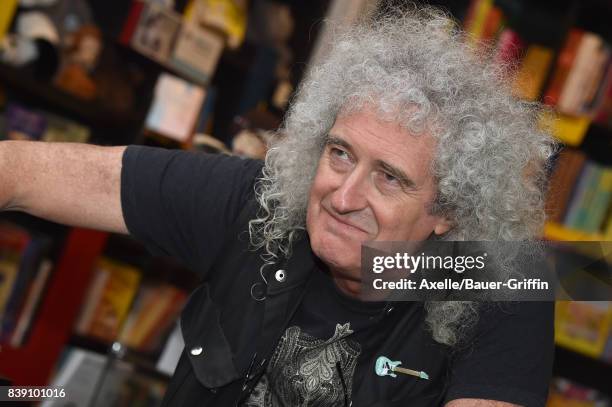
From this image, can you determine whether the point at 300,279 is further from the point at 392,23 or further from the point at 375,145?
the point at 392,23

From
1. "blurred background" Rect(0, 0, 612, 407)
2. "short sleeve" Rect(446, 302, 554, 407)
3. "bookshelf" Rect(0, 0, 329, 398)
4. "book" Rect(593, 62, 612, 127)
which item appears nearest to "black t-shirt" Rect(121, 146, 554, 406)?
"short sleeve" Rect(446, 302, 554, 407)

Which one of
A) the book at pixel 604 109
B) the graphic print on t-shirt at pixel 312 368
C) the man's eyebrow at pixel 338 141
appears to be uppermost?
the book at pixel 604 109

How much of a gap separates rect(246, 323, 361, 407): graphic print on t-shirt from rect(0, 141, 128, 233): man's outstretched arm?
41 centimetres

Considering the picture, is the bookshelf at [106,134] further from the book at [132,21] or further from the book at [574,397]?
the book at [574,397]

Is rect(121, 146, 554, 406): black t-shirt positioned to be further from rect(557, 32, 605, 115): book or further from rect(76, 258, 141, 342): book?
rect(557, 32, 605, 115): book

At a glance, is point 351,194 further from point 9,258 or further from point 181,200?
point 9,258

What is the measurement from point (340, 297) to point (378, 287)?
9cm

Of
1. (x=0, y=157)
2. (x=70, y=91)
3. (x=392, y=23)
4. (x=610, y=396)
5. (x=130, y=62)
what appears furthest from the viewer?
(x=610, y=396)

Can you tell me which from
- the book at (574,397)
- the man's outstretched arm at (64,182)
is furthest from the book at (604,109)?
the man's outstretched arm at (64,182)

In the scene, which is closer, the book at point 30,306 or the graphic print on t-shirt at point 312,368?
the graphic print on t-shirt at point 312,368

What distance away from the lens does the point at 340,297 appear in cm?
160

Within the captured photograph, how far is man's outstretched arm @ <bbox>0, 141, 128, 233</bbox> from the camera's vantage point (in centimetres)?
143

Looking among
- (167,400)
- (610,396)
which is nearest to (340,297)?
(167,400)

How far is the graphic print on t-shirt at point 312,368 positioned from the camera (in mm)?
1559
